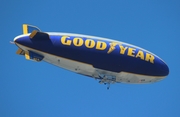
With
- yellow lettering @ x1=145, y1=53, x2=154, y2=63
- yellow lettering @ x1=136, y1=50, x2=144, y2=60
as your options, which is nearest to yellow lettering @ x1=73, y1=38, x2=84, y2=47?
yellow lettering @ x1=136, y1=50, x2=144, y2=60

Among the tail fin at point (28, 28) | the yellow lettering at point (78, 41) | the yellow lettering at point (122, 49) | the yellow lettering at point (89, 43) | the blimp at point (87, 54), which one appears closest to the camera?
the blimp at point (87, 54)

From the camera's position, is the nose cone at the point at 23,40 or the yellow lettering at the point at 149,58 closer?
the nose cone at the point at 23,40

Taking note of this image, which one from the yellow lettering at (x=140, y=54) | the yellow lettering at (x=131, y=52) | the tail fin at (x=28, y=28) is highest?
the tail fin at (x=28, y=28)

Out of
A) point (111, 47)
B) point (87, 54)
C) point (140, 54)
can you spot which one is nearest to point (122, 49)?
point (111, 47)

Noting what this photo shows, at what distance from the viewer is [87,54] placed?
123 ft

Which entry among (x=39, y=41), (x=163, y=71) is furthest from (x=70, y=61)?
(x=163, y=71)

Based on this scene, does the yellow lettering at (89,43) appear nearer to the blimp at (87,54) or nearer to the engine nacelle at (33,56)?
the blimp at (87,54)

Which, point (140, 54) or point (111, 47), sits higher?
point (111, 47)

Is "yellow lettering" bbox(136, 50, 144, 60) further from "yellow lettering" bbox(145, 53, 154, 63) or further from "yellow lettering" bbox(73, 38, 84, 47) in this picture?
"yellow lettering" bbox(73, 38, 84, 47)

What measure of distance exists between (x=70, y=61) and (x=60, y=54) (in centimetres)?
112

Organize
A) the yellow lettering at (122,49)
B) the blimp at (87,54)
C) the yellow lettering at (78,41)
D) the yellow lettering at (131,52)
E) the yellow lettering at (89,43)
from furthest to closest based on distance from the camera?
the yellow lettering at (131,52)
the yellow lettering at (122,49)
the yellow lettering at (89,43)
the yellow lettering at (78,41)
the blimp at (87,54)

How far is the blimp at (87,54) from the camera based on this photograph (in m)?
37.3

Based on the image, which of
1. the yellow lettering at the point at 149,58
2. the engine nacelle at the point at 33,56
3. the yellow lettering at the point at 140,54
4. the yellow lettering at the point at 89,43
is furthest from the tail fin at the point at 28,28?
the yellow lettering at the point at 149,58

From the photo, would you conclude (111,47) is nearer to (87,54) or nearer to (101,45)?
(101,45)
